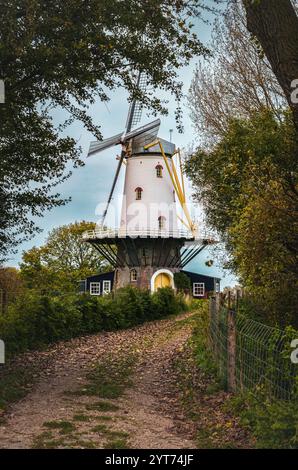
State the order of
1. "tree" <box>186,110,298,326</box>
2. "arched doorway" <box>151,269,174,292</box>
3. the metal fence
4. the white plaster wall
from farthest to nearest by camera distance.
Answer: the white plaster wall, "arched doorway" <box>151,269,174,292</box>, "tree" <box>186,110,298,326</box>, the metal fence

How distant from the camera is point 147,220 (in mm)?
44188

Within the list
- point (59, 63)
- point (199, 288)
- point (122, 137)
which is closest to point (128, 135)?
point (122, 137)

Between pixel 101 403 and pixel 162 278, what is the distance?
111ft

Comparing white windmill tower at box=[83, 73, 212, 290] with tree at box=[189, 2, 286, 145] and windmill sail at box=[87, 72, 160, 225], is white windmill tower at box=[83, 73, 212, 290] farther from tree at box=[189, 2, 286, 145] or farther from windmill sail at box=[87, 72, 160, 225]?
tree at box=[189, 2, 286, 145]

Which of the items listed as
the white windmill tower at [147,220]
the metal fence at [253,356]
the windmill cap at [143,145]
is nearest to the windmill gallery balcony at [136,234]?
the white windmill tower at [147,220]

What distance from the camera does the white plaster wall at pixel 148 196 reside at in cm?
4441

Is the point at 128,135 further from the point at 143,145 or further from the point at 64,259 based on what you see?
the point at 64,259

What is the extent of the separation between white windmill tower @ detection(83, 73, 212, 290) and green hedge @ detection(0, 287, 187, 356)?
35.6 feet

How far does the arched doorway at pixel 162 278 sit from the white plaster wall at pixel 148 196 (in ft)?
10.5

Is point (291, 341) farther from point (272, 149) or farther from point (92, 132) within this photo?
point (92, 132)

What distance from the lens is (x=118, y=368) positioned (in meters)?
14.9

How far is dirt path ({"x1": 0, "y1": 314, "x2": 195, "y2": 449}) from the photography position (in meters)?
8.12

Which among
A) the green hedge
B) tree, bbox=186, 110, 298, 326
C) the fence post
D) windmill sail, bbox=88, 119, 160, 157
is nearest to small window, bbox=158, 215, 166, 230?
windmill sail, bbox=88, 119, 160, 157

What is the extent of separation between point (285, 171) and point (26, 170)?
5685mm
